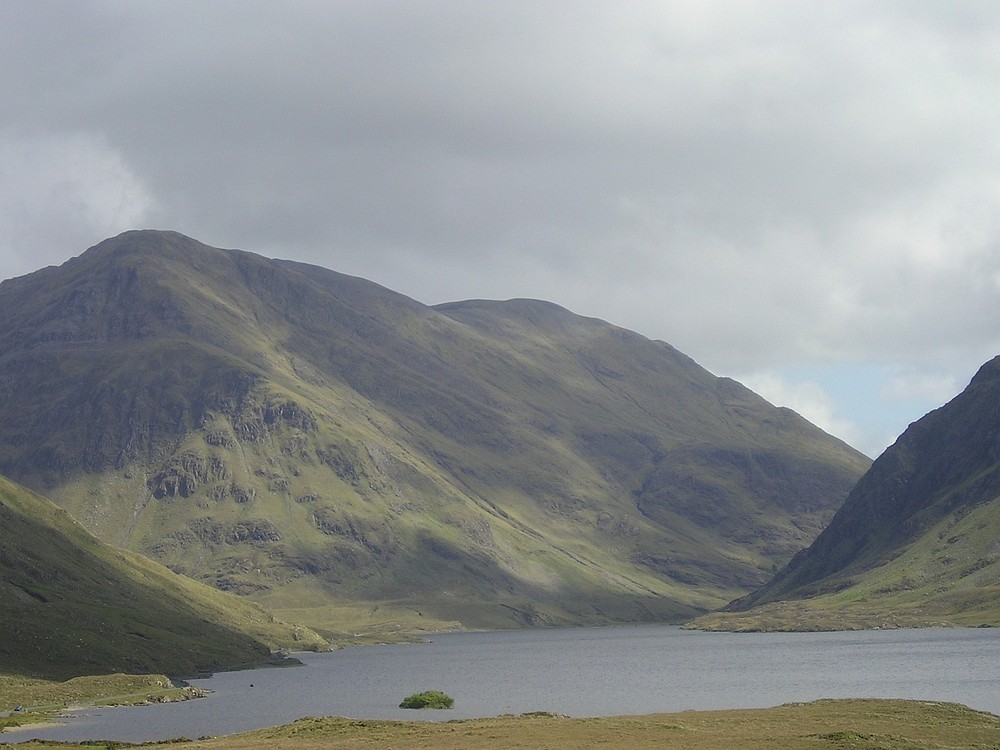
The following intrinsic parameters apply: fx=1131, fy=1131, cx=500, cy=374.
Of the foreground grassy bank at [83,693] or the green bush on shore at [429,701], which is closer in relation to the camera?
the green bush on shore at [429,701]

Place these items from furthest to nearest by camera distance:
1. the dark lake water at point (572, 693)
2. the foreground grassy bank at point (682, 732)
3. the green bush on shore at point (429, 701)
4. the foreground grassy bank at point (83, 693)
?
the foreground grassy bank at point (83, 693), the green bush on shore at point (429, 701), the dark lake water at point (572, 693), the foreground grassy bank at point (682, 732)

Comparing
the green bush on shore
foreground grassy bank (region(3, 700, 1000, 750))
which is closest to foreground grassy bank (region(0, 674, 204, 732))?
the green bush on shore

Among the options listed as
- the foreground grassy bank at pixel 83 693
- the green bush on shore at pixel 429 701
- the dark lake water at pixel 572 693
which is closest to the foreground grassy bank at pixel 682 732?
the dark lake water at pixel 572 693

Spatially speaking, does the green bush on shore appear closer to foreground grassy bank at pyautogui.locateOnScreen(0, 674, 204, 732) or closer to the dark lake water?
the dark lake water

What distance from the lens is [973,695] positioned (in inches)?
4919

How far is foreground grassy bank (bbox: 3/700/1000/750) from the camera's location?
81188mm

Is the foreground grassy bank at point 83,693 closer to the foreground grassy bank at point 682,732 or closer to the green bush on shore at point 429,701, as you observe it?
the green bush on shore at point 429,701

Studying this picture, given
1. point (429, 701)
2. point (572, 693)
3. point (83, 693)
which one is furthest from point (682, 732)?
point (83, 693)

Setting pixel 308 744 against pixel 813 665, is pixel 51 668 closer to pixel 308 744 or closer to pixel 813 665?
pixel 308 744

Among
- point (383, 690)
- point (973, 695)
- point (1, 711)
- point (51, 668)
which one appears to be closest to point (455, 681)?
point (383, 690)

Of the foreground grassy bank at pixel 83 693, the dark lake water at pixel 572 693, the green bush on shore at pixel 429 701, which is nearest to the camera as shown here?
the dark lake water at pixel 572 693

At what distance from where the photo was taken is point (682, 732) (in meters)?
89.9

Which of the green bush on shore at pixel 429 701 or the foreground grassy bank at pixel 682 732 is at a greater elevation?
the foreground grassy bank at pixel 682 732

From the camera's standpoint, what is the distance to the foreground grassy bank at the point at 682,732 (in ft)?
266
